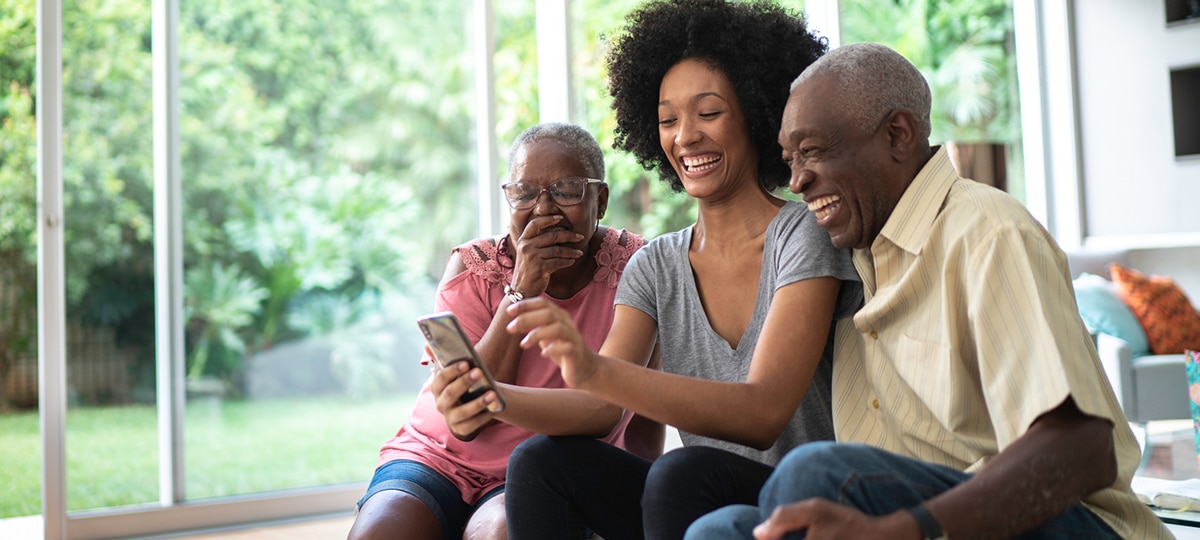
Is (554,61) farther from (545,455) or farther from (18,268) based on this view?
(545,455)

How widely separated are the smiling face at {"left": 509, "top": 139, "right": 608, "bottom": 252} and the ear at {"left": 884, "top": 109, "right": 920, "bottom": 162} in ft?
2.56

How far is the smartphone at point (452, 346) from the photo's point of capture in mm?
1620

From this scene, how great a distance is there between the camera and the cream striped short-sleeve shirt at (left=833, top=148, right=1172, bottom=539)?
1319 millimetres

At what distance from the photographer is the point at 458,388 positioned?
1.72 meters

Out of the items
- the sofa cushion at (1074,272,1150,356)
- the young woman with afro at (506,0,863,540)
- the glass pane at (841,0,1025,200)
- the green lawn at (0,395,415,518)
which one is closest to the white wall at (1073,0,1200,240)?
the glass pane at (841,0,1025,200)

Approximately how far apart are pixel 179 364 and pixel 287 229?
2.28ft

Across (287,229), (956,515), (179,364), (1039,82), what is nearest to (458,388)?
(956,515)

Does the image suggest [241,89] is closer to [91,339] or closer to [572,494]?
[91,339]

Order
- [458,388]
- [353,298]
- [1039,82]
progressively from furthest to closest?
[1039,82] → [353,298] → [458,388]

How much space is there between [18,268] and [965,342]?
3.25 m

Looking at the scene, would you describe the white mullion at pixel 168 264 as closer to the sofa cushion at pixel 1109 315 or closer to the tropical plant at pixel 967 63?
the sofa cushion at pixel 1109 315

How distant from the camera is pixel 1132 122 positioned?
6508mm

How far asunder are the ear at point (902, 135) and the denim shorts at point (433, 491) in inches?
42.5

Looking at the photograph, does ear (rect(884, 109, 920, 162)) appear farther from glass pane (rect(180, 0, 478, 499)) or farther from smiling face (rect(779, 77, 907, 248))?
glass pane (rect(180, 0, 478, 499))
